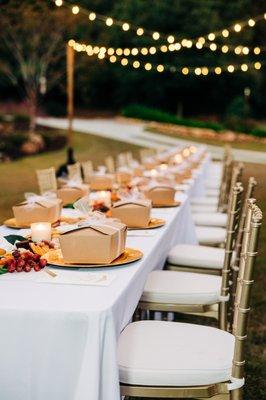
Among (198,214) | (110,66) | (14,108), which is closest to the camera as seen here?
(198,214)

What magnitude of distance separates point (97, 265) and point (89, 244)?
0.09 metres

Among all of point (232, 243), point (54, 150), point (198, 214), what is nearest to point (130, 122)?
point (54, 150)

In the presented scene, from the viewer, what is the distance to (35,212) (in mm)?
3197

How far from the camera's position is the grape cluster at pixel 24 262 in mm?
2320

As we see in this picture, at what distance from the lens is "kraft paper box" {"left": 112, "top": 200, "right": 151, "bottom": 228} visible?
3.20 m

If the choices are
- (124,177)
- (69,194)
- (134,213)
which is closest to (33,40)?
(124,177)

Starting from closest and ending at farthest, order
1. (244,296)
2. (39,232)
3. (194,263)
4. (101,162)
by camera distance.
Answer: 1. (244,296)
2. (39,232)
3. (194,263)
4. (101,162)

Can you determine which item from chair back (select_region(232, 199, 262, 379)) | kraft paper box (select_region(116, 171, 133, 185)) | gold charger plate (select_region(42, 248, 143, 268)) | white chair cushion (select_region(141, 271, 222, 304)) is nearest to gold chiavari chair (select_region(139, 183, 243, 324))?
white chair cushion (select_region(141, 271, 222, 304))

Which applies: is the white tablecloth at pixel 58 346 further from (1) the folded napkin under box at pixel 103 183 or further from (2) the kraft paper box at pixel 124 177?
(2) the kraft paper box at pixel 124 177

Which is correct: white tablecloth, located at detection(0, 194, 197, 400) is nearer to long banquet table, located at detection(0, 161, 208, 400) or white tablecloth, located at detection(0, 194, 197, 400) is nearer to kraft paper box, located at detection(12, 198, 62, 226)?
long banquet table, located at detection(0, 161, 208, 400)

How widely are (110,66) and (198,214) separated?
3284 cm

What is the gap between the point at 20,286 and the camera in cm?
216

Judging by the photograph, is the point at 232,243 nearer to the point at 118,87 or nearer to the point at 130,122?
the point at 130,122

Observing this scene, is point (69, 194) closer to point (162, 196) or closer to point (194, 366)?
point (162, 196)
